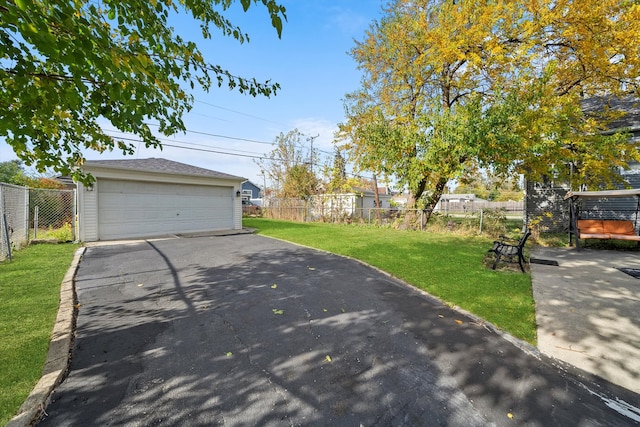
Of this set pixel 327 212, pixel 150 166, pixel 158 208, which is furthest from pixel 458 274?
pixel 327 212

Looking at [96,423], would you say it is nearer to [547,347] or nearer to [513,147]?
[547,347]

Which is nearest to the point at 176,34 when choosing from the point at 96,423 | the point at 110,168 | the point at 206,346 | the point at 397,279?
the point at 206,346

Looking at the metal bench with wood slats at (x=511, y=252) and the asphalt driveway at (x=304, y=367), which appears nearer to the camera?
the asphalt driveway at (x=304, y=367)

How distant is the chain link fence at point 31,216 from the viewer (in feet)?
20.9

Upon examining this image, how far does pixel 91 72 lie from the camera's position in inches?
105

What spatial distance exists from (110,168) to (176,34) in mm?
8449

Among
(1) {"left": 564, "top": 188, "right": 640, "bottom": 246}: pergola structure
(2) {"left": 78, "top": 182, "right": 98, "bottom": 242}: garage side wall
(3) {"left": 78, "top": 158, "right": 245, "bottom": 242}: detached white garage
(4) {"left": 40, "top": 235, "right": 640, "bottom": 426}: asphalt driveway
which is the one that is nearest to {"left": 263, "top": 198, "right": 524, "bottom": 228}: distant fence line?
(1) {"left": 564, "top": 188, "right": 640, "bottom": 246}: pergola structure

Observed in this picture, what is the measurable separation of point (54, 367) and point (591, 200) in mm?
16222

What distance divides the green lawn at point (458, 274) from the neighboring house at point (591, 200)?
4.51m

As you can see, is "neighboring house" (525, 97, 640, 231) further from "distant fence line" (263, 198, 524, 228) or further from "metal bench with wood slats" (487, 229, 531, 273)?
"metal bench with wood slats" (487, 229, 531, 273)

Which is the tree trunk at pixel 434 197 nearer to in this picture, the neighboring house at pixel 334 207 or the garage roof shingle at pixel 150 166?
the neighboring house at pixel 334 207

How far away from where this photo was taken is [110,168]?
992 cm

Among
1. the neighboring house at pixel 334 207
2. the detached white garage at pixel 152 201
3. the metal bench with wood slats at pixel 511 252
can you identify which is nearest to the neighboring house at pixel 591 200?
the metal bench with wood slats at pixel 511 252

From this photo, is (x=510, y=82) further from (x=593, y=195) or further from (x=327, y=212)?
(x=327, y=212)
